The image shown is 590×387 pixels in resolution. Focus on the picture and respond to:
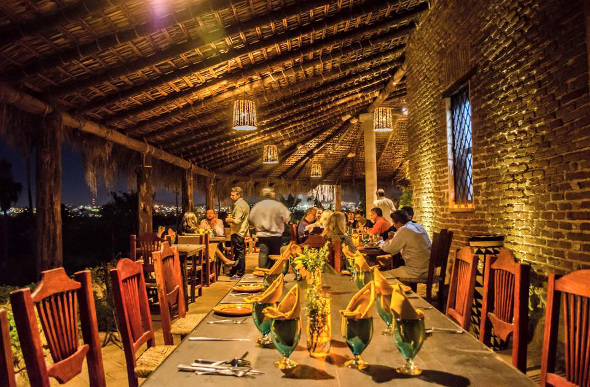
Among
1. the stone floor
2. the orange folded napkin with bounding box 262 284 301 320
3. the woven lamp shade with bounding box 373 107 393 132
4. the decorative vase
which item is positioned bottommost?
the stone floor

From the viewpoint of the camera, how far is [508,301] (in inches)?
94.8

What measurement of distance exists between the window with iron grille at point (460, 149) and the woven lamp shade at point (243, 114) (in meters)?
2.80

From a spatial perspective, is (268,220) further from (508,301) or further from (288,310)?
(288,310)

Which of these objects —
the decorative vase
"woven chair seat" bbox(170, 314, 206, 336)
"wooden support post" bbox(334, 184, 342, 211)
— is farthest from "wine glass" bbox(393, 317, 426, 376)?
"wooden support post" bbox(334, 184, 342, 211)

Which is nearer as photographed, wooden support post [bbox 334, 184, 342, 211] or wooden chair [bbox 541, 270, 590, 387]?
wooden chair [bbox 541, 270, 590, 387]

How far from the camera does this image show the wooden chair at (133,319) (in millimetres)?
2342

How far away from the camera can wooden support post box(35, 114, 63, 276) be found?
476 centimetres

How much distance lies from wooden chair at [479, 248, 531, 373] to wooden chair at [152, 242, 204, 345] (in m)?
1.81

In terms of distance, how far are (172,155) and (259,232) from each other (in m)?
2.94

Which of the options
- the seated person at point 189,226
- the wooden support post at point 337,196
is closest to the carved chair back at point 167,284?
the seated person at point 189,226

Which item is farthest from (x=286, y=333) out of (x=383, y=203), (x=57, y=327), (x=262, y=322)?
(x=383, y=203)

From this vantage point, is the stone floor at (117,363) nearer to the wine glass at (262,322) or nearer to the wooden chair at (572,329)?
the wooden chair at (572,329)

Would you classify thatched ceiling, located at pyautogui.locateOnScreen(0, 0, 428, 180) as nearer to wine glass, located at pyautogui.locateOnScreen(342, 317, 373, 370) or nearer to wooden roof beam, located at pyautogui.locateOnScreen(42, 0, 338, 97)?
wooden roof beam, located at pyautogui.locateOnScreen(42, 0, 338, 97)

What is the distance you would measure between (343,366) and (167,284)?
1.96 meters
